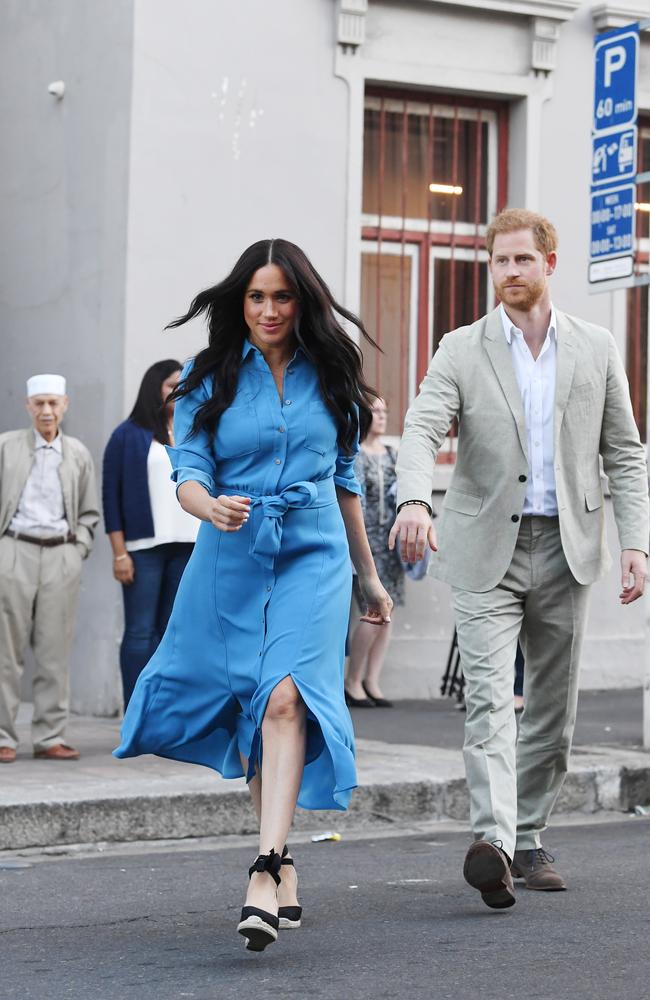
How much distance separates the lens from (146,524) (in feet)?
29.9

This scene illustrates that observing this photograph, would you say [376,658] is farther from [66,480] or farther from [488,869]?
[488,869]

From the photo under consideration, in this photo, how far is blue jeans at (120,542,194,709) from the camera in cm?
912

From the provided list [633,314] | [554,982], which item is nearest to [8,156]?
[633,314]

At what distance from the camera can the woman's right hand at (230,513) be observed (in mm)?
4754

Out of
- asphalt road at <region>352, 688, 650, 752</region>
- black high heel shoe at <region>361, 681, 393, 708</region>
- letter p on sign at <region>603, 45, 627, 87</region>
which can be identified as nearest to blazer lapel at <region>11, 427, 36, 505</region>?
asphalt road at <region>352, 688, 650, 752</region>

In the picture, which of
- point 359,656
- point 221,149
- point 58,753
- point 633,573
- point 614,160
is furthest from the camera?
point 359,656

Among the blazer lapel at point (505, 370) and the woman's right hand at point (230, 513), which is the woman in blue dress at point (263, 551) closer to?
the woman's right hand at point (230, 513)

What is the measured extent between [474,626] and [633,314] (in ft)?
25.2

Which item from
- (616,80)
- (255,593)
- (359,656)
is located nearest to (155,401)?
(359,656)

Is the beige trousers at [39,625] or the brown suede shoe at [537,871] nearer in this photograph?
the brown suede shoe at [537,871]

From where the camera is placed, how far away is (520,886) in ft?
19.6

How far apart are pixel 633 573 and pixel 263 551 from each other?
130cm

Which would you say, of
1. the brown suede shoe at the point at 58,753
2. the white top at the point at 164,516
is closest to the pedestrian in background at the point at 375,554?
the white top at the point at 164,516

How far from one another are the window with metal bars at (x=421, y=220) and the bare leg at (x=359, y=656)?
5.00 feet
